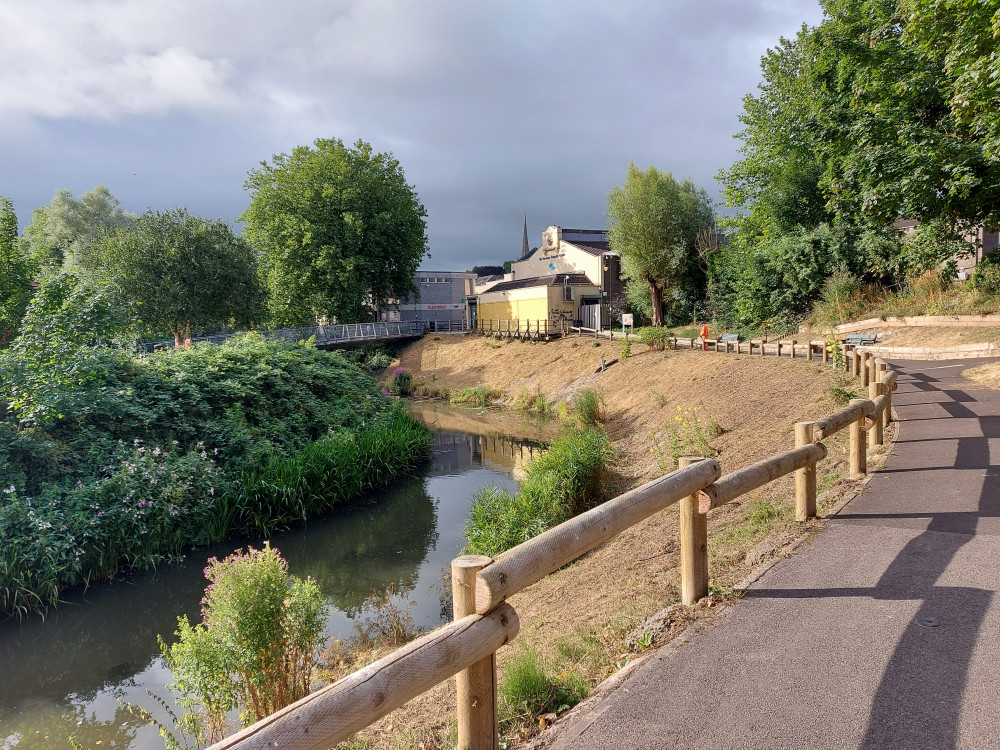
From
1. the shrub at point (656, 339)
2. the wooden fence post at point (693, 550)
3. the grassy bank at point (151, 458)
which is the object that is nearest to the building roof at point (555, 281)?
the shrub at point (656, 339)

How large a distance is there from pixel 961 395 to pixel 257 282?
3687cm

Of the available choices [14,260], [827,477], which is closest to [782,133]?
[827,477]

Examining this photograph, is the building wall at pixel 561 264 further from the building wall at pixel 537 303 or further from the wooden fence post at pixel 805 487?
the wooden fence post at pixel 805 487

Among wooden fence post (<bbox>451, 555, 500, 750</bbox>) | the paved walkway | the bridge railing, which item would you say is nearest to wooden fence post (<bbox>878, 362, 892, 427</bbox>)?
the paved walkway

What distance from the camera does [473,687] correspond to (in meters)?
2.88

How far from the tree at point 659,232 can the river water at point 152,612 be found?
27.3m

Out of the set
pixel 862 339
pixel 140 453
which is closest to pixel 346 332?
pixel 862 339

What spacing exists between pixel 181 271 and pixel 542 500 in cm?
3246

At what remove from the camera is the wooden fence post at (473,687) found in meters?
2.86

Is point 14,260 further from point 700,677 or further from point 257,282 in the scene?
point 700,677

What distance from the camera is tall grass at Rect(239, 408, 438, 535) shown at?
37.7 ft

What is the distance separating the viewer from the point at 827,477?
7297 millimetres

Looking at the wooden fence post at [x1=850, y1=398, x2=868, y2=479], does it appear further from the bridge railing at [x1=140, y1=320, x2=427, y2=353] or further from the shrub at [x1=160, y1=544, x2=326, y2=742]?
the bridge railing at [x1=140, y1=320, x2=427, y2=353]

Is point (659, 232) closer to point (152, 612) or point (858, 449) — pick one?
point (858, 449)
